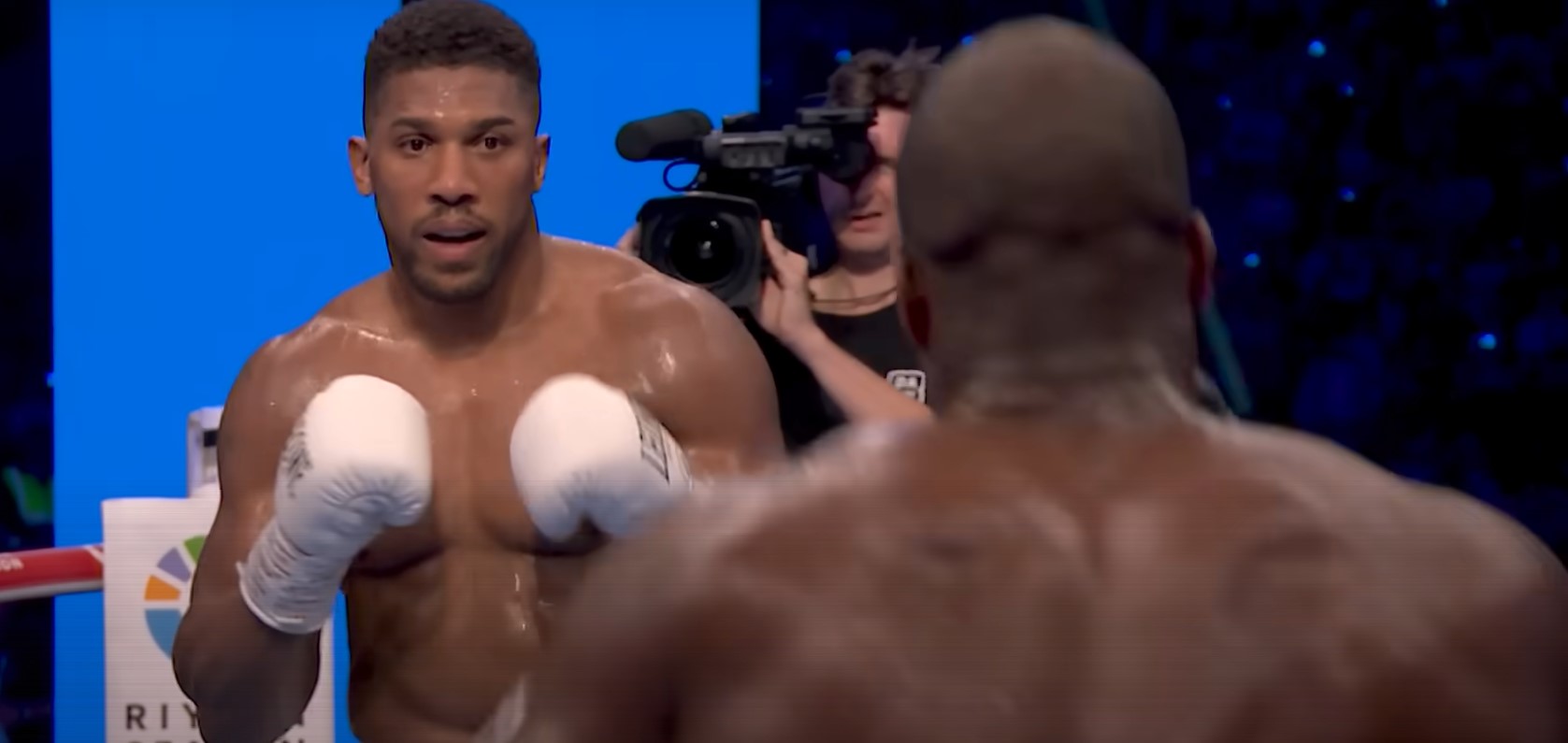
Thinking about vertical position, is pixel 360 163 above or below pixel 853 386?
above

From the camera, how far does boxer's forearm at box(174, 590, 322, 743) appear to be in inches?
62.9

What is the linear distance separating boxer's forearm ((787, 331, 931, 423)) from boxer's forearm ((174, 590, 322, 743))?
67cm

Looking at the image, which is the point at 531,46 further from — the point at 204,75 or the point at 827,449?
the point at 204,75

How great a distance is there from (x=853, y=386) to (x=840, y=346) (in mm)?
156

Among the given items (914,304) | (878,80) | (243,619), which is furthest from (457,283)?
(914,304)

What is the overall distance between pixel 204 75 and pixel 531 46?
125cm

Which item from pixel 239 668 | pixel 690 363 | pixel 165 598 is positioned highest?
pixel 690 363

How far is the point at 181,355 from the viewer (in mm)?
2807

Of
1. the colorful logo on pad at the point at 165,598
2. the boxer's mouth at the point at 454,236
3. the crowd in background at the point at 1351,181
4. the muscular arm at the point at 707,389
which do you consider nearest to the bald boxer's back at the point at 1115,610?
the muscular arm at the point at 707,389

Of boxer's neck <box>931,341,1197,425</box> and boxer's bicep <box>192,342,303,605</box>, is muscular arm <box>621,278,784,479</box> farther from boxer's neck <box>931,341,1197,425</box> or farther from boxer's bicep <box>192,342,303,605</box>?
boxer's neck <box>931,341,1197,425</box>

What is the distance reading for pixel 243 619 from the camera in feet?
5.24

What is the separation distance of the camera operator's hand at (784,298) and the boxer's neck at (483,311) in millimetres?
447

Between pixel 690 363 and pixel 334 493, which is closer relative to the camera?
pixel 334 493

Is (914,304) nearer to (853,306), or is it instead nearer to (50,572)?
(853,306)
